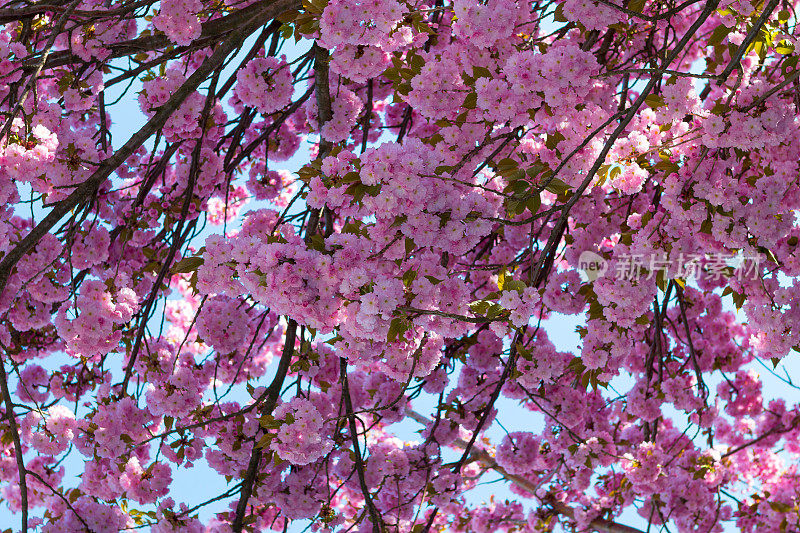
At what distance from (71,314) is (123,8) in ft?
4.74

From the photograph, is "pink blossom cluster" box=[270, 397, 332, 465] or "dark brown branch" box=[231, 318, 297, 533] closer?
"pink blossom cluster" box=[270, 397, 332, 465]

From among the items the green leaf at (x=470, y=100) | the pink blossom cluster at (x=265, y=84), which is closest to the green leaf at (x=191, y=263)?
the green leaf at (x=470, y=100)

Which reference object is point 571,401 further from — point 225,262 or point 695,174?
point 225,262

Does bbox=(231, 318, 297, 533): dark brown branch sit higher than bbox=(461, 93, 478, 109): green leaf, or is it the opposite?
bbox=(461, 93, 478, 109): green leaf

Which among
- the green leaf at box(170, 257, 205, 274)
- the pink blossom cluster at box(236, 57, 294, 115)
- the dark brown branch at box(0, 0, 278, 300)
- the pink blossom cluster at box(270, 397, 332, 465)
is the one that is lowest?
the pink blossom cluster at box(270, 397, 332, 465)

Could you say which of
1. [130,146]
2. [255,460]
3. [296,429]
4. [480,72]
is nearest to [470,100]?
[480,72]

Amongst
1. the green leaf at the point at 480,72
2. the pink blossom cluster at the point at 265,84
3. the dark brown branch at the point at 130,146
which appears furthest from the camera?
the pink blossom cluster at the point at 265,84

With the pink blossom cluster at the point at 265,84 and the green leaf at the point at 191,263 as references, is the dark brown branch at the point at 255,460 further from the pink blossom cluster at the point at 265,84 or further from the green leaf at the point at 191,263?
the pink blossom cluster at the point at 265,84

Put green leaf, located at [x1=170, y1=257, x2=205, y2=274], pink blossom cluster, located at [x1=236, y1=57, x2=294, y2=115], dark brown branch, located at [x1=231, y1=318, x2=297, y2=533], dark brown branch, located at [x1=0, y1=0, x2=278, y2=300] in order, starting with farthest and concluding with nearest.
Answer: pink blossom cluster, located at [x1=236, y1=57, x2=294, y2=115]
dark brown branch, located at [x1=231, y1=318, x2=297, y2=533]
dark brown branch, located at [x1=0, y1=0, x2=278, y2=300]
green leaf, located at [x1=170, y1=257, x2=205, y2=274]

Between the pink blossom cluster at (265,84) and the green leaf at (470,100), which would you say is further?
the pink blossom cluster at (265,84)

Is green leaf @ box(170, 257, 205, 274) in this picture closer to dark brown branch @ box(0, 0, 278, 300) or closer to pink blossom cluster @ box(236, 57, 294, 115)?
dark brown branch @ box(0, 0, 278, 300)

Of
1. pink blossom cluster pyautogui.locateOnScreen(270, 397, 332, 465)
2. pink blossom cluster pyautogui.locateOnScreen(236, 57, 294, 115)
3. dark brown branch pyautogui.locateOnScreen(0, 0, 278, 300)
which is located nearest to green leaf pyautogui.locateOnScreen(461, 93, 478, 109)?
dark brown branch pyautogui.locateOnScreen(0, 0, 278, 300)

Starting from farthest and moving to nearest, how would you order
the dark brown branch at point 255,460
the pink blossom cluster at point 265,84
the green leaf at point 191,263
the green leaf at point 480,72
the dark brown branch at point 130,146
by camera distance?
the pink blossom cluster at point 265,84, the dark brown branch at point 255,460, the green leaf at point 480,72, the dark brown branch at point 130,146, the green leaf at point 191,263

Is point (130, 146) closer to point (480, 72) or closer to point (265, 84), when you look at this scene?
point (265, 84)
